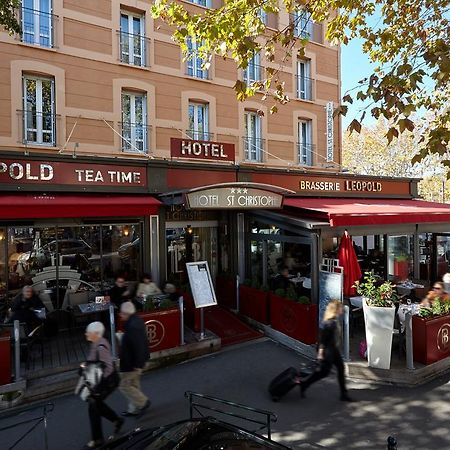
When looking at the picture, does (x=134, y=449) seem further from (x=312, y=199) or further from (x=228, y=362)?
(x=312, y=199)

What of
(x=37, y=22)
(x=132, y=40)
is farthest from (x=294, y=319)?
(x=37, y=22)

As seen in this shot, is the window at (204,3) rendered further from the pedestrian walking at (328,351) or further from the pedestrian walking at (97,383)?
the pedestrian walking at (97,383)

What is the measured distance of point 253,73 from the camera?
14406mm

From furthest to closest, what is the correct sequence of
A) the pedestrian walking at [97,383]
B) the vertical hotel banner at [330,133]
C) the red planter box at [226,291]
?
the vertical hotel banner at [330,133] → the red planter box at [226,291] → the pedestrian walking at [97,383]

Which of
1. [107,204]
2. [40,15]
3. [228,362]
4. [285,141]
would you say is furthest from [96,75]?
[228,362]

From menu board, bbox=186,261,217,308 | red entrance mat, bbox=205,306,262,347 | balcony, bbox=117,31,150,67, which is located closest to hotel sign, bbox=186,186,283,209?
menu board, bbox=186,261,217,308

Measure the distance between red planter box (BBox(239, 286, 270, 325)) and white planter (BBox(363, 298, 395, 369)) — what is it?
3028mm

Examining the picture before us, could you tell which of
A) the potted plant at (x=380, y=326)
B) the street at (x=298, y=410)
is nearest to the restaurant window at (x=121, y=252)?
the street at (x=298, y=410)

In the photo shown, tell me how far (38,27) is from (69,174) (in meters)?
4.73

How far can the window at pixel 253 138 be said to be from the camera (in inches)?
557

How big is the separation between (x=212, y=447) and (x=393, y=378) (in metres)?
5.18

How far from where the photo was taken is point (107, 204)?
8.80 m

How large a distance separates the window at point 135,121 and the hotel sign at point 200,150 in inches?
80.1

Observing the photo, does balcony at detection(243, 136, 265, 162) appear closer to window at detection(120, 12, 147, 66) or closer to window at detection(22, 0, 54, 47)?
window at detection(120, 12, 147, 66)
